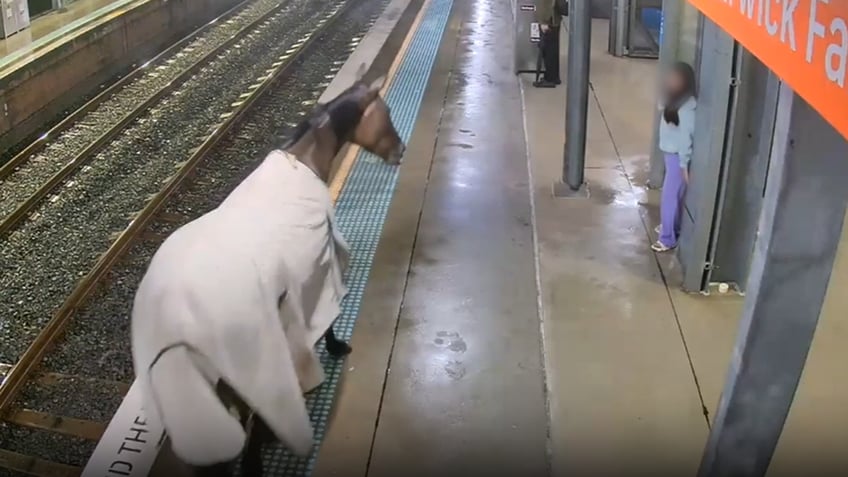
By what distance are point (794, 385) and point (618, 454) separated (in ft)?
4.31

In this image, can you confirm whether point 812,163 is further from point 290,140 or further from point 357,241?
point 357,241

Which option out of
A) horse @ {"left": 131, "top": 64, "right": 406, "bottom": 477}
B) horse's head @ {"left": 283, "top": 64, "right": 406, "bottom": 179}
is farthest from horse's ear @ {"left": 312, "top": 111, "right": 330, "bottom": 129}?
horse @ {"left": 131, "top": 64, "right": 406, "bottom": 477}

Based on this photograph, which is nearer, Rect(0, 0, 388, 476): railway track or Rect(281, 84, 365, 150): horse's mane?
Rect(281, 84, 365, 150): horse's mane

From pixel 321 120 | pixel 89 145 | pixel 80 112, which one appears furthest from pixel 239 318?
pixel 80 112

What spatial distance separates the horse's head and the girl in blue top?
84.0 inches

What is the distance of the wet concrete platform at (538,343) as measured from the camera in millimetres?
3906

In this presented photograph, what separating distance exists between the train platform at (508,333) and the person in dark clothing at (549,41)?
196 centimetres

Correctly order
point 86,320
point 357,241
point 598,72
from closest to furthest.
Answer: point 86,320
point 357,241
point 598,72

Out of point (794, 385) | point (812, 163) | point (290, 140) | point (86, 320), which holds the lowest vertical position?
point (86, 320)

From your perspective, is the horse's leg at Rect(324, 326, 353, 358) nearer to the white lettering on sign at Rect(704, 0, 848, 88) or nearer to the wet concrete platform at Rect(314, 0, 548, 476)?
the wet concrete platform at Rect(314, 0, 548, 476)

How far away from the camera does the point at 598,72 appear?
35.9 ft

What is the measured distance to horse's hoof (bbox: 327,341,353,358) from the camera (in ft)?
15.3

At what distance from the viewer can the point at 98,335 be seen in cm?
518

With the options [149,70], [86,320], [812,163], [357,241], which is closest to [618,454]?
[812,163]
